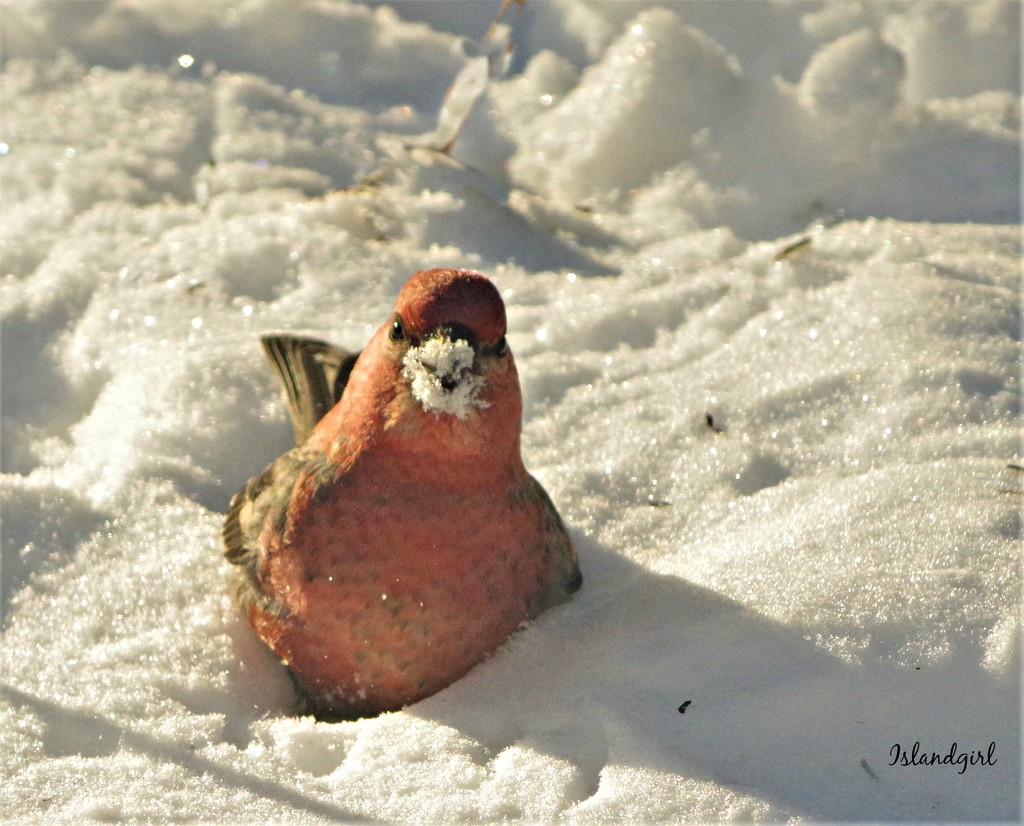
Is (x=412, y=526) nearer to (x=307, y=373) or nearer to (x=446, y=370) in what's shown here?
(x=446, y=370)

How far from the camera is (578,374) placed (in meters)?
3.84

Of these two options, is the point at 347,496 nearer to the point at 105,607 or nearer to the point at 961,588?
the point at 105,607

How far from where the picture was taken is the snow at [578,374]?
246cm

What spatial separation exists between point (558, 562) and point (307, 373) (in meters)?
1.06

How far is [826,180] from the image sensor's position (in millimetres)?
4656

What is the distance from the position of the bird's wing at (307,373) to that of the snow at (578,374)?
16 centimetres

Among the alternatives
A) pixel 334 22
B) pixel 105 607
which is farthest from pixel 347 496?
pixel 334 22

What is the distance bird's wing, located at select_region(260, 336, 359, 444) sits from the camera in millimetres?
3453

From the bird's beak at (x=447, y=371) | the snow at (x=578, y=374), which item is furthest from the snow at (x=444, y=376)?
the snow at (x=578, y=374)

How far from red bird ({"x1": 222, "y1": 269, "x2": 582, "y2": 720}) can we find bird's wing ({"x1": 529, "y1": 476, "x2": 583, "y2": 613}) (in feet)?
0.11
